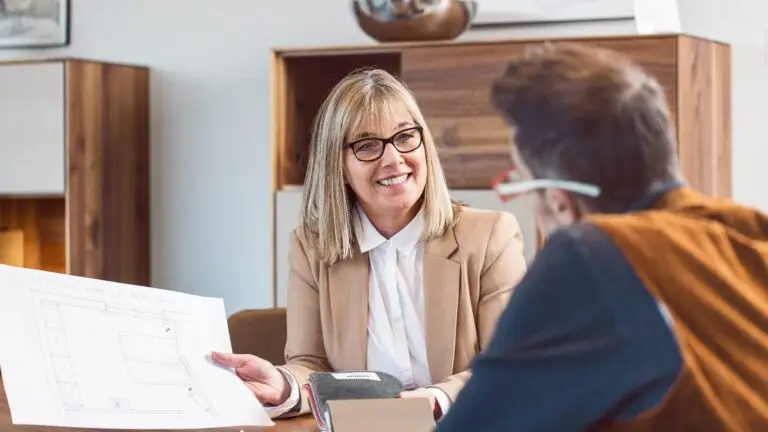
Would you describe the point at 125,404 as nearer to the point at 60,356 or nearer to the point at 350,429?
Answer: the point at 60,356

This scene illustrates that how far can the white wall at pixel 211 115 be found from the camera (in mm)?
4793

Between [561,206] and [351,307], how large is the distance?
1.31 metres

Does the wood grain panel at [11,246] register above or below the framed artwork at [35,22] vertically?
below

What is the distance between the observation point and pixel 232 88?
4.86 metres

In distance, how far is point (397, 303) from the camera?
8.21ft

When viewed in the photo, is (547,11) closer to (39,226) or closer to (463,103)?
(463,103)

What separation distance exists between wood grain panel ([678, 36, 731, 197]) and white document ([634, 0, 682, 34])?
14 cm

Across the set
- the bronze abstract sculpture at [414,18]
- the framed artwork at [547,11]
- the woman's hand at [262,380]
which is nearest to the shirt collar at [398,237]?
the woman's hand at [262,380]

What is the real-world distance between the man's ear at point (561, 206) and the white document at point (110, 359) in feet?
3.05

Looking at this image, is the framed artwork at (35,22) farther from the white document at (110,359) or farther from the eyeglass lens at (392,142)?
the white document at (110,359)

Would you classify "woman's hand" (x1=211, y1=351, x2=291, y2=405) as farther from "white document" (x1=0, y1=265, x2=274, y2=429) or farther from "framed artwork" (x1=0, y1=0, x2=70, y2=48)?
"framed artwork" (x1=0, y1=0, x2=70, y2=48)

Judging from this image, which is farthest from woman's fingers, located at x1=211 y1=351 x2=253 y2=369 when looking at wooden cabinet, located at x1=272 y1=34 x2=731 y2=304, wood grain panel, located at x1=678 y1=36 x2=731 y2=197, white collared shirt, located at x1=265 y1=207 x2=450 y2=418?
wood grain panel, located at x1=678 y1=36 x2=731 y2=197

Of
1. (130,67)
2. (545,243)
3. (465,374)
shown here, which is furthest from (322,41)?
(545,243)

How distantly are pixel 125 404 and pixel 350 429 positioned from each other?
39 cm
